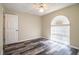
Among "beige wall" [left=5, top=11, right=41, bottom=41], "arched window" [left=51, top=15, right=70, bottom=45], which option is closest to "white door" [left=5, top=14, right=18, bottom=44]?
"beige wall" [left=5, top=11, right=41, bottom=41]

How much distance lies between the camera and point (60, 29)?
1.54 m

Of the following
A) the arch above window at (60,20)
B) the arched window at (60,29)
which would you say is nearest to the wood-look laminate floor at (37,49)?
the arched window at (60,29)

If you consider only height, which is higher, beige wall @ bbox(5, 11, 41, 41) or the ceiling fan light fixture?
the ceiling fan light fixture

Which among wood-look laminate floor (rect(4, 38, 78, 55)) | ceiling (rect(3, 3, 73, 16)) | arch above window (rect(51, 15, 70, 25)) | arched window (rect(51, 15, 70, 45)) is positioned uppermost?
ceiling (rect(3, 3, 73, 16))

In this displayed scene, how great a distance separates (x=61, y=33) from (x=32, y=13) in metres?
0.66

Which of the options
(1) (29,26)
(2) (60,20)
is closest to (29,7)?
(1) (29,26)

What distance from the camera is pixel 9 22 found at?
4.75 feet

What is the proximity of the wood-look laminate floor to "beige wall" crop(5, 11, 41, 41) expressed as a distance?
0.11m

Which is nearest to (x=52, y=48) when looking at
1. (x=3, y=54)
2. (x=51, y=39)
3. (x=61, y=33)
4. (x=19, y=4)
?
(x=51, y=39)

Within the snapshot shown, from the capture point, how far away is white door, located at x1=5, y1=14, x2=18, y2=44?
143 centimetres

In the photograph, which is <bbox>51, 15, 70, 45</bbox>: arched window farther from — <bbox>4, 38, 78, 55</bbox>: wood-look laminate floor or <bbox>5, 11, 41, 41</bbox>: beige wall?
<bbox>5, 11, 41, 41</bbox>: beige wall

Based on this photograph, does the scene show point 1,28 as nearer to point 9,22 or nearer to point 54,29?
point 9,22

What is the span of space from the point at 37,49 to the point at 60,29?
1.87ft

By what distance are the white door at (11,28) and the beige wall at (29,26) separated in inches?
3.0
